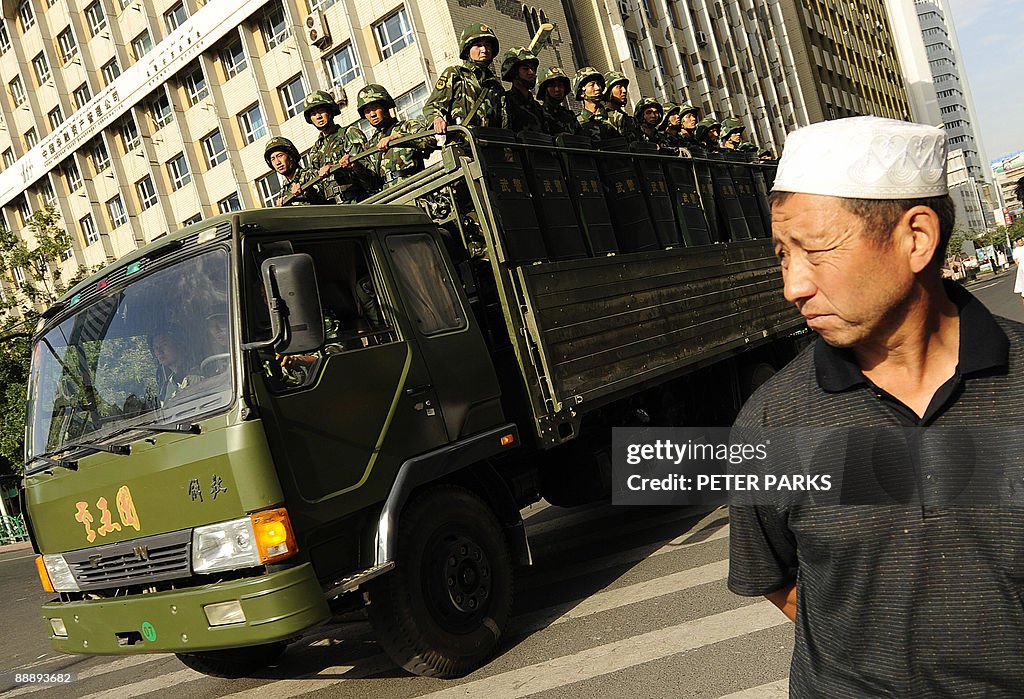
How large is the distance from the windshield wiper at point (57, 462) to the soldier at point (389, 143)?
293 cm

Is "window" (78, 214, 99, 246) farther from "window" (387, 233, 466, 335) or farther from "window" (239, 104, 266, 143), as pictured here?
"window" (387, 233, 466, 335)

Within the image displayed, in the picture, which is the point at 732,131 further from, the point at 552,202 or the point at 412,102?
the point at 412,102

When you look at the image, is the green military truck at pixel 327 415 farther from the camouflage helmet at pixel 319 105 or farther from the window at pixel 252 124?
the window at pixel 252 124

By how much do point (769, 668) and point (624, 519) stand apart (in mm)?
4175

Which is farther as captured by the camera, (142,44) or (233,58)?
(142,44)

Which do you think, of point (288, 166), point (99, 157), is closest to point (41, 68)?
point (99, 157)

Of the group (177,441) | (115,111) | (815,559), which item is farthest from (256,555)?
(115,111)

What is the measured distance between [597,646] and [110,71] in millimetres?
41609

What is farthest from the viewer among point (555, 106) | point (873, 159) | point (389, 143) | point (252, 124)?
point (252, 124)

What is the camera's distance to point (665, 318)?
736cm

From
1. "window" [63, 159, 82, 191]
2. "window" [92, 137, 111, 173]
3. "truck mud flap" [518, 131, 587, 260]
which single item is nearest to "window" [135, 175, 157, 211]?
"window" [92, 137, 111, 173]

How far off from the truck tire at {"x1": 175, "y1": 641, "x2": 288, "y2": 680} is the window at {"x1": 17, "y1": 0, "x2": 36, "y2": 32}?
147 ft

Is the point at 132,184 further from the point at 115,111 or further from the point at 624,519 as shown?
the point at 624,519

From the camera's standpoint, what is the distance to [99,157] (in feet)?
137
